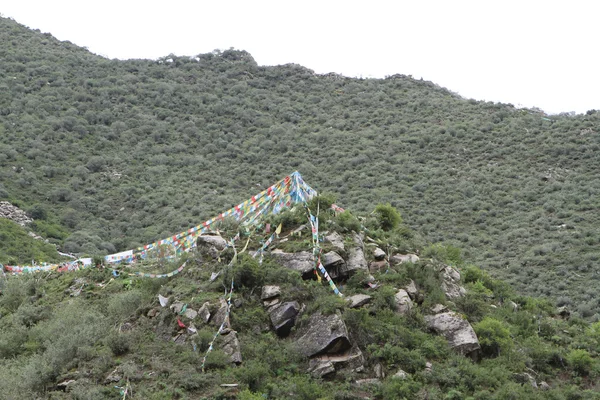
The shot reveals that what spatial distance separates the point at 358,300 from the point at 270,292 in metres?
1.79

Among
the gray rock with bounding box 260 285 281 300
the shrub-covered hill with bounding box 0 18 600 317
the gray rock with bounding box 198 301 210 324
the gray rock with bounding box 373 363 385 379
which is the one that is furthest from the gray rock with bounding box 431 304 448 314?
the shrub-covered hill with bounding box 0 18 600 317

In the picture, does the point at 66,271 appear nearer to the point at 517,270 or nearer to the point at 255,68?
the point at 517,270

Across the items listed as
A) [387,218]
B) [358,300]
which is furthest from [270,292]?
[387,218]

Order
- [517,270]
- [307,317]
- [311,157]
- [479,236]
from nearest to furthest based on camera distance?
[307,317]
[517,270]
[479,236]
[311,157]

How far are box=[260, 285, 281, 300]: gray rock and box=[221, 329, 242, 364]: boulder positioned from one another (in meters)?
1.11

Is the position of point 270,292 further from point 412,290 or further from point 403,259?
point 403,259

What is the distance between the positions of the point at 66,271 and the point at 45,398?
7.92 meters

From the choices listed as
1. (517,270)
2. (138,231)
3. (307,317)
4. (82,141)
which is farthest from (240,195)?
(307,317)

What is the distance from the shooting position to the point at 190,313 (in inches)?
516

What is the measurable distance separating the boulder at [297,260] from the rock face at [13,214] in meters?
23.7

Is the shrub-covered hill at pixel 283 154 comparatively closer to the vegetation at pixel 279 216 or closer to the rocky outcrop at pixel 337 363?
the vegetation at pixel 279 216

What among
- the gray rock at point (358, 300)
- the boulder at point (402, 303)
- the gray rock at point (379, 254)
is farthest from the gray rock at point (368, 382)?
the gray rock at point (379, 254)

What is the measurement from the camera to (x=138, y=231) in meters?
35.7

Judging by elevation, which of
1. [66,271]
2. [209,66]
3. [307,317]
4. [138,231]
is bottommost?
[138,231]
